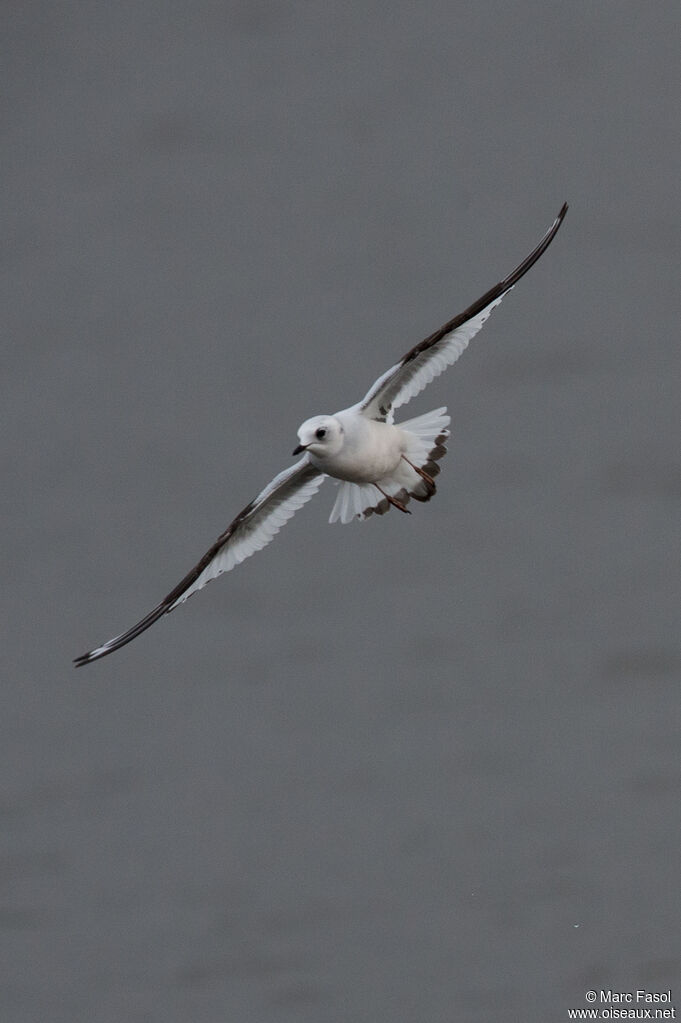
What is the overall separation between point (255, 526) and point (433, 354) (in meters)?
0.82

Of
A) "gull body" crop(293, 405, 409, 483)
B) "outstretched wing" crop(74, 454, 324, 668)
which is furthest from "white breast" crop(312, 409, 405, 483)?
"outstretched wing" crop(74, 454, 324, 668)

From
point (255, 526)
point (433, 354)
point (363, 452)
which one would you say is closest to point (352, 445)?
point (363, 452)

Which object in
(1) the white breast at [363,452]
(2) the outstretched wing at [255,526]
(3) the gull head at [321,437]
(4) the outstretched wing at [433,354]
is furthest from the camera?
(2) the outstretched wing at [255,526]

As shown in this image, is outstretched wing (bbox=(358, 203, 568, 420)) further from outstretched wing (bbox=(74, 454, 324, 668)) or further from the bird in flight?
outstretched wing (bbox=(74, 454, 324, 668))

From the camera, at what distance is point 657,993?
751 centimetres

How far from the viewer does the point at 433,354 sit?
203 inches

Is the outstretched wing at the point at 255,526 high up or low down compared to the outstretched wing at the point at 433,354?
down

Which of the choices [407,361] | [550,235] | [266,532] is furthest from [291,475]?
[550,235]

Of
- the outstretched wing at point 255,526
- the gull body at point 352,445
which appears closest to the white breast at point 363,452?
the gull body at point 352,445

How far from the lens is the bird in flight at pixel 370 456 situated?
4.88 metres

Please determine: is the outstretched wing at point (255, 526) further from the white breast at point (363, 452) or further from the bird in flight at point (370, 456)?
the white breast at point (363, 452)

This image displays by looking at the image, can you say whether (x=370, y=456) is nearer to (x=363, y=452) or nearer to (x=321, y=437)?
(x=363, y=452)

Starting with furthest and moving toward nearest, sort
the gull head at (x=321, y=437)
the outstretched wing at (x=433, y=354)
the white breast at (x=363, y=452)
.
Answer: the outstretched wing at (x=433, y=354)
the white breast at (x=363, y=452)
the gull head at (x=321, y=437)

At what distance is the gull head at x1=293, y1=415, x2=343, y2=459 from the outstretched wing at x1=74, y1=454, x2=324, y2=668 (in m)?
0.43
